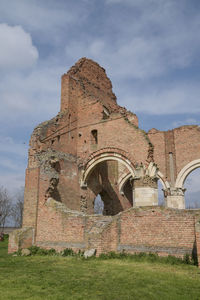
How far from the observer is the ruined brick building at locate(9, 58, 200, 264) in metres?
8.58

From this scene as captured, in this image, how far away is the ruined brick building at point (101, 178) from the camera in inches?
338

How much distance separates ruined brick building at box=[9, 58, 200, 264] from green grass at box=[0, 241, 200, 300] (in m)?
1.44

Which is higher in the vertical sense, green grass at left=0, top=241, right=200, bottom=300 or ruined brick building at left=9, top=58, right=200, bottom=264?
ruined brick building at left=9, top=58, right=200, bottom=264

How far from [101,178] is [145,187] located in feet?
14.1

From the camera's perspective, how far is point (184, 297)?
4.36m

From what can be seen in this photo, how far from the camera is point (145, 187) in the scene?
40.6ft

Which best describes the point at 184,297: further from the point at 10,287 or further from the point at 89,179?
the point at 89,179

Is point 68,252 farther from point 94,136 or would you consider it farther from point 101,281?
point 94,136

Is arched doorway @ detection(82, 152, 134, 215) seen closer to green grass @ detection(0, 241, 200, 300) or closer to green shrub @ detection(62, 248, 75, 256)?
green shrub @ detection(62, 248, 75, 256)

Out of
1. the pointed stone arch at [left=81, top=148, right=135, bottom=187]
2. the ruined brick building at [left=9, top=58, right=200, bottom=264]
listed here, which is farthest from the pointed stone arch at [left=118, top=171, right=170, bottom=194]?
the pointed stone arch at [left=81, top=148, right=135, bottom=187]

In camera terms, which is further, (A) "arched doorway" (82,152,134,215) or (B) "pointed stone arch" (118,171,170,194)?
(B) "pointed stone arch" (118,171,170,194)

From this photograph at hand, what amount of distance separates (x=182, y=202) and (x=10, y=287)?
1478 centimetres

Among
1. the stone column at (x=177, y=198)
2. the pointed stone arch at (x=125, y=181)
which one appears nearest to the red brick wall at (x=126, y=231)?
the pointed stone arch at (x=125, y=181)

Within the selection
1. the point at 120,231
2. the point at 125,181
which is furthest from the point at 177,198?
the point at 120,231
